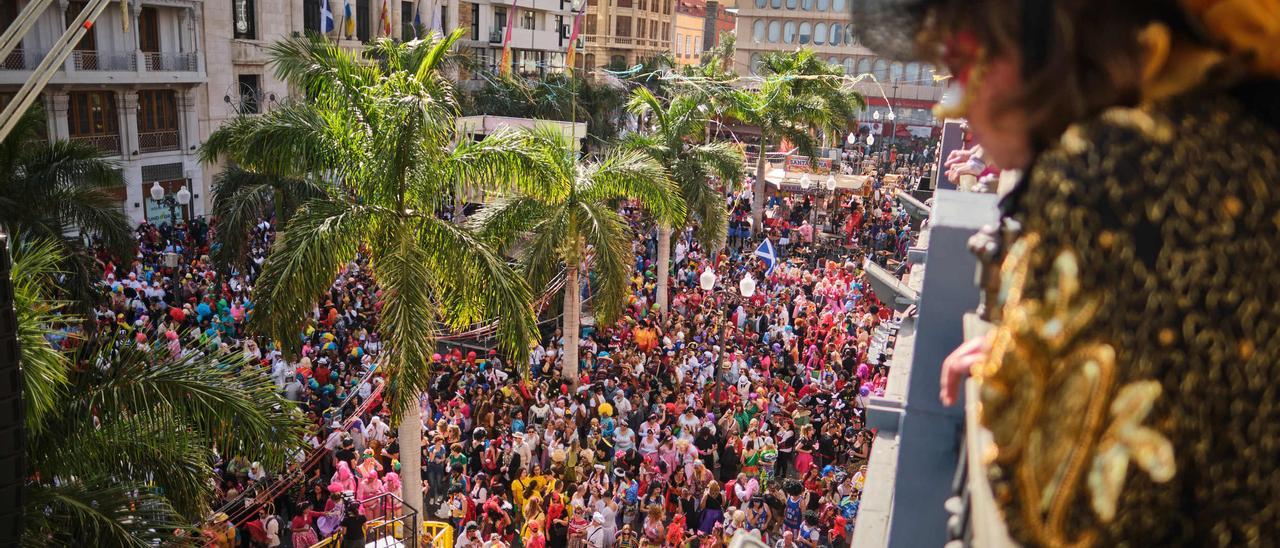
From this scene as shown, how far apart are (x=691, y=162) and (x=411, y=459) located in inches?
438

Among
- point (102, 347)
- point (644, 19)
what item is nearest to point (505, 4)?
point (644, 19)

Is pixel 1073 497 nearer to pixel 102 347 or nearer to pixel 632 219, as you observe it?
pixel 102 347

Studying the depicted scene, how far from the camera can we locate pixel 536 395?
15.1m

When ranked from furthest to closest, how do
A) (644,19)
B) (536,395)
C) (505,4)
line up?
(644,19), (505,4), (536,395)

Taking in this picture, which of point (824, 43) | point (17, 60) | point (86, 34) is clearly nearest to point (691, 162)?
point (86, 34)

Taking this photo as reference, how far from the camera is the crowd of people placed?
36.8ft

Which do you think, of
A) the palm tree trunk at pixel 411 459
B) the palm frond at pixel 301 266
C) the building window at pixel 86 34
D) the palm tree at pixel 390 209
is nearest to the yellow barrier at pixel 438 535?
the palm tree trunk at pixel 411 459

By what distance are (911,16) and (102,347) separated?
23.8 ft

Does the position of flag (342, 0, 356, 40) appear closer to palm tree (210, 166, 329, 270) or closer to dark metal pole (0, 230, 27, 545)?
palm tree (210, 166, 329, 270)

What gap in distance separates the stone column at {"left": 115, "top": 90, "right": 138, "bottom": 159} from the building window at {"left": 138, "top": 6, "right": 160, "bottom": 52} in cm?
161

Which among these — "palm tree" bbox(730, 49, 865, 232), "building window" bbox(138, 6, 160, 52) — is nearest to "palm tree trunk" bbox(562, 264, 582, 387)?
"palm tree" bbox(730, 49, 865, 232)

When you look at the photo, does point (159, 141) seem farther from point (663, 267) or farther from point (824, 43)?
point (824, 43)

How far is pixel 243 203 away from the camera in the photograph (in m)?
19.0

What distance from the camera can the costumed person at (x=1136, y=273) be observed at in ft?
4.11
